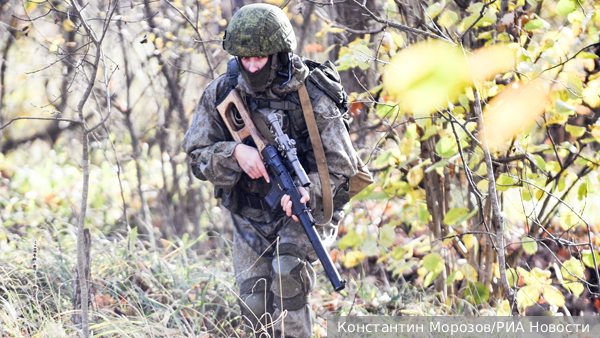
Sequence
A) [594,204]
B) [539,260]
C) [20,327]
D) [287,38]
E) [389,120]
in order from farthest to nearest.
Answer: [594,204], [539,260], [389,120], [20,327], [287,38]

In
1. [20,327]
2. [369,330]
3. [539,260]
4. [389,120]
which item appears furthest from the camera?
[539,260]

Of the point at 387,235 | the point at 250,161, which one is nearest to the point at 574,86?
the point at 387,235

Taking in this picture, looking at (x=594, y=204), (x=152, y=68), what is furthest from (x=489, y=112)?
(x=152, y=68)

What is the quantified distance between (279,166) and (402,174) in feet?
4.80

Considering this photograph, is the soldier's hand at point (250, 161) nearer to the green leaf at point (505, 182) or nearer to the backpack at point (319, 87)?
the backpack at point (319, 87)

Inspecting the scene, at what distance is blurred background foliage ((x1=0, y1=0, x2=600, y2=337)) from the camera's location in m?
2.88

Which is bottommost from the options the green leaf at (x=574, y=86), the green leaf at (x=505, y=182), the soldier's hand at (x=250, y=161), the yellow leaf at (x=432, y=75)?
the green leaf at (x=505, y=182)

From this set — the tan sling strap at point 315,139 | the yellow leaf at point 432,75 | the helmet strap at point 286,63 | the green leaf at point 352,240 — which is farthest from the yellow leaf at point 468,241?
the helmet strap at point 286,63

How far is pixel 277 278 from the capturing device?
8.74 ft

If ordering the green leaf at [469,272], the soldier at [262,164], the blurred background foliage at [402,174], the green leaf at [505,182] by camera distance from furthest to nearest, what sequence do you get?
the green leaf at [469,272] → the green leaf at [505,182] → the blurred background foliage at [402,174] → the soldier at [262,164]

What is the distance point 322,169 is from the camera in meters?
2.68

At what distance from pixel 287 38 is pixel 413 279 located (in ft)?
9.53

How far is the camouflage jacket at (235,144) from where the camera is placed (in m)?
2.70

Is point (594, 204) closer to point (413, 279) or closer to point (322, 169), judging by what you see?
point (413, 279)
